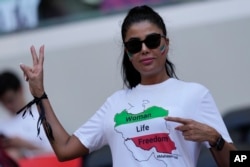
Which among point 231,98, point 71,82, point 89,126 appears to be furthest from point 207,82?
point 89,126

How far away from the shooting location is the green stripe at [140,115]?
3.52 m

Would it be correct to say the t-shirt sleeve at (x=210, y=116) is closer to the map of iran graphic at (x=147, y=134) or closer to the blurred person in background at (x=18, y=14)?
the map of iran graphic at (x=147, y=134)

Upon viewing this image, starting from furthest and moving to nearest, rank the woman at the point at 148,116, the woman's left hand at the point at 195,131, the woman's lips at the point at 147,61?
the woman's lips at the point at 147,61
the woman at the point at 148,116
the woman's left hand at the point at 195,131

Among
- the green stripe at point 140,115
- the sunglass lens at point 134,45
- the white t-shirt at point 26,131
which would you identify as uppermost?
the sunglass lens at point 134,45

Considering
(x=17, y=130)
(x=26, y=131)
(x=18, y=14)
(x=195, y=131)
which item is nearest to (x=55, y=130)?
(x=195, y=131)

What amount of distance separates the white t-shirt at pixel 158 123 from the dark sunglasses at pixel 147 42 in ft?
0.58

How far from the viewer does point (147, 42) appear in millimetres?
3611

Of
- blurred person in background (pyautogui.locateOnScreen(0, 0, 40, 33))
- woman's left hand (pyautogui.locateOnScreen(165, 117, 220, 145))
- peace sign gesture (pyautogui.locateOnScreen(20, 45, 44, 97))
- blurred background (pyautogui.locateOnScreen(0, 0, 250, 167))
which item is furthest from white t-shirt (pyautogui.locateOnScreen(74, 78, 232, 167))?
blurred person in background (pyautogui.locateOnScreen(0, 0, 40, 33))

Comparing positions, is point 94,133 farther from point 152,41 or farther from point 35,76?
point 152,41

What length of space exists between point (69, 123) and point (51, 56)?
0.68 meters

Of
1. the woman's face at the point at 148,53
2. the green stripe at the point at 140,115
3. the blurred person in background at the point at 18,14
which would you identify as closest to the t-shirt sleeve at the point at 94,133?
the green stripe at the point at 140,115

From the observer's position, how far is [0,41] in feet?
26.4

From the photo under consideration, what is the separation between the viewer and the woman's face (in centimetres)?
360

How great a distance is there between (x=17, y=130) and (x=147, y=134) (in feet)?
9.05
